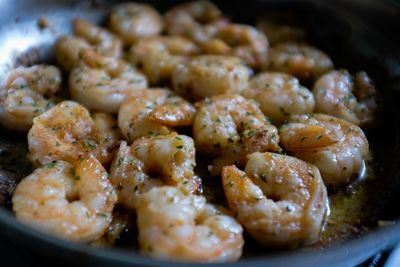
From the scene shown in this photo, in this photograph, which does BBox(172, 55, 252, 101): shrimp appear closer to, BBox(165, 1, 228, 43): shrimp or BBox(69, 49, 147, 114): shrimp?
BBox(69, 49, 147, 114): shrimp

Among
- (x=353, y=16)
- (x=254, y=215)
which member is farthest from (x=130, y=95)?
(x=353, y=16)

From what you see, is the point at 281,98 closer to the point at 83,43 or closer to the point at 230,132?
the point at 230,132

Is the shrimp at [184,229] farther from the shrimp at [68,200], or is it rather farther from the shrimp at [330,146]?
the shrimp at [330,146]

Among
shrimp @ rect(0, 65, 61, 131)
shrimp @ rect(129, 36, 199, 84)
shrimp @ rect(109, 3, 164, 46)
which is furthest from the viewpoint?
shrimp @ rect(109, 3, 164, 46)

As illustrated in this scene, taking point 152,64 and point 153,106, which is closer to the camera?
point 153,106

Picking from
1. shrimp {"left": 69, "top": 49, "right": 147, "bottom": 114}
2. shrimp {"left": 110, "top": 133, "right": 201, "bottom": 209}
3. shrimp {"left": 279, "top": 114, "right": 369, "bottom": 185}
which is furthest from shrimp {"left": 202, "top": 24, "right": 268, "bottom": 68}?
shrimp {"left": 110, "top": 133, "right": 201, "bottom": 209}

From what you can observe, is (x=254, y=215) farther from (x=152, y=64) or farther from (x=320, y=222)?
(x=152, y=64)
